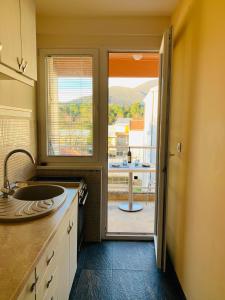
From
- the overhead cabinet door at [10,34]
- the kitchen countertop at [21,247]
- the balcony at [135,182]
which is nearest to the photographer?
the kitchen countertop at [21,247]

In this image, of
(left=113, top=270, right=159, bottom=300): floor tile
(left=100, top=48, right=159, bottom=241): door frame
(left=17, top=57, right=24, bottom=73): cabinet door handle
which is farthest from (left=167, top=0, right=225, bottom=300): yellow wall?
(left=17, top=57, right=24, bottom=73): cabinet door handle

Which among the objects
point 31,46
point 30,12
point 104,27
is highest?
point 104,27

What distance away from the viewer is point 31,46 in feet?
5.46

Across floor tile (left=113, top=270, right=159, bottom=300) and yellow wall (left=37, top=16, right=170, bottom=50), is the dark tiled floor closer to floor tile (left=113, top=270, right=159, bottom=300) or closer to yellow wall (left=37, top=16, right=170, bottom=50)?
floor tile (left=113, top=270, right=159, bottom=300)

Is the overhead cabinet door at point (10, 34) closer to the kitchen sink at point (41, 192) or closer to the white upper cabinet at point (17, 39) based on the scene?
the white upper cabinet at point (17, 39)

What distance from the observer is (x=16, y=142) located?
6.87ft

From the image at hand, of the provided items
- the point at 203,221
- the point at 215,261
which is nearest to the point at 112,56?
the point at 203,221

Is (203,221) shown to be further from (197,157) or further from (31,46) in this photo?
(31,46)

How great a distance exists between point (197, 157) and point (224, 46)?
71 centimetres

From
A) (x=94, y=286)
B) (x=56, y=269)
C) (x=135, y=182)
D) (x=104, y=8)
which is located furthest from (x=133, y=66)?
(x=56, y=269)

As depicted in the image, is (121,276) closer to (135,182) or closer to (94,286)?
(94,286)

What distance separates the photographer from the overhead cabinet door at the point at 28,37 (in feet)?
4.97

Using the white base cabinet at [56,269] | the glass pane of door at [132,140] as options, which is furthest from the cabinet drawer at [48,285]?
the glass pane of door at [132,140]

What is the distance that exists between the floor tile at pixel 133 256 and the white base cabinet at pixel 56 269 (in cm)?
68
